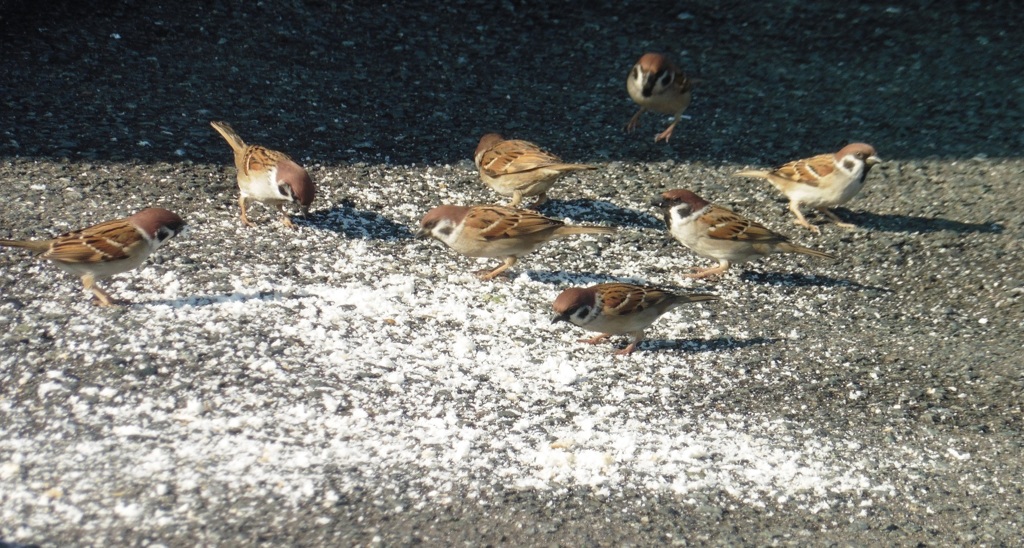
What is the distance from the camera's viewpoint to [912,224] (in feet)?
22.1

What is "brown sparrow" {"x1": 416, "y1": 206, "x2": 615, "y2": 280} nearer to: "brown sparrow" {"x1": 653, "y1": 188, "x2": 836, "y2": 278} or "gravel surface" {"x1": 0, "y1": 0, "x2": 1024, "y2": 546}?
"gravel surface" {"x1": 0, "y1": 0, "x2": 1024, "y2": 546}

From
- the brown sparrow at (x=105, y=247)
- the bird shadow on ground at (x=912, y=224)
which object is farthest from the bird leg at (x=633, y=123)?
the brown sparrow at (x=105, y=247)

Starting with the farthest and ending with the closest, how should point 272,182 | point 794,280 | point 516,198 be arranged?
point 516,198, point 794,280, point 272,182

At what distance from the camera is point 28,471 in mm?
3699

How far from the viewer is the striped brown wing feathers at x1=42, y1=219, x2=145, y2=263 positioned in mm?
4738

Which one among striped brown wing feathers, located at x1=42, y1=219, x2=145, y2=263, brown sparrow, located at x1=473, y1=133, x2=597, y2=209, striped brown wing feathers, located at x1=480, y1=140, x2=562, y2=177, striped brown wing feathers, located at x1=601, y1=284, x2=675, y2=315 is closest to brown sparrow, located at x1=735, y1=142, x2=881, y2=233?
brown sparrow, located at x1=473, y1=133, x2=597, y2=209

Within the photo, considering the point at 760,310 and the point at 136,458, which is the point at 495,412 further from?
the point at 760,310

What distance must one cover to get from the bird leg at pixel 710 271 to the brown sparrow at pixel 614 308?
2.95 ft

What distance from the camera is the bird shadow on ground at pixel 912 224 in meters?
6.64

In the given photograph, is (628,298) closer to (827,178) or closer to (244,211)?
(827,178)

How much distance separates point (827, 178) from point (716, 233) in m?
1.14

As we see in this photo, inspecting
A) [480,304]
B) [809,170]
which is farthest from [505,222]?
[809,170]

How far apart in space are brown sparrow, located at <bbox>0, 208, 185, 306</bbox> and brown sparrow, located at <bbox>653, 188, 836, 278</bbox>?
293 centimetres

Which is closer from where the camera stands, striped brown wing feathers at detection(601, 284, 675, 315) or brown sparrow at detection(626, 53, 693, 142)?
striped brown wing feathers at detection(601, 284, 675, 315)
